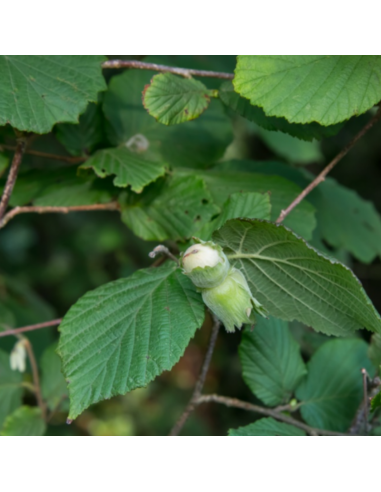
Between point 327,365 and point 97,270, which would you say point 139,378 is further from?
point 97,270

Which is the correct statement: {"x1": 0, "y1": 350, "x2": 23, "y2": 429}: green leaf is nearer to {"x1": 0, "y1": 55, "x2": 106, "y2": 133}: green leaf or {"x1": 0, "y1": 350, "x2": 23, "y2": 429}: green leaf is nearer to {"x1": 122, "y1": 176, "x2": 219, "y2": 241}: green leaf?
{"x1": 122, "y1": 176, "x2": 219, "y2": 241}: green leaf

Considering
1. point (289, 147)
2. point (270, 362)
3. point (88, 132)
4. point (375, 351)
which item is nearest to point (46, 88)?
point (88, 132)

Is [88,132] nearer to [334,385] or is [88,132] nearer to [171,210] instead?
[171,210]

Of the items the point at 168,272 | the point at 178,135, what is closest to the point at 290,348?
the point at 168,272

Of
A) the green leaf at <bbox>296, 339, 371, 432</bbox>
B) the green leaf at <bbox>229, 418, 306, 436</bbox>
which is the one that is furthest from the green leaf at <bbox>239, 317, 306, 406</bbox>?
the green leaf at <bbox>229, 418, 306, 436</bbox>

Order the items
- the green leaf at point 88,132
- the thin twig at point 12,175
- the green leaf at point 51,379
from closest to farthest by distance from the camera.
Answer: the thin twig at point 12,175 < the green leaf at point 88,132 < the green leaf at point 51,379

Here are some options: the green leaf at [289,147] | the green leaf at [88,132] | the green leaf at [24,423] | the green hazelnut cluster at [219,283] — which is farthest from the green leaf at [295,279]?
the green leaf at [289,147]

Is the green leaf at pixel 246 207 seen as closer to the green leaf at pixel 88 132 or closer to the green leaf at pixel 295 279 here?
the green leaf at pixel 295 279
